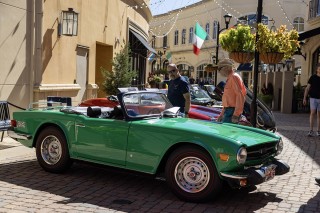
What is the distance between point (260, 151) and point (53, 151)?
10.0 feet

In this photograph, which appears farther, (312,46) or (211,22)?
(211,22)

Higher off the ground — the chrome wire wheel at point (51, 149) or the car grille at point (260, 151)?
the car grille at point (260, 151)

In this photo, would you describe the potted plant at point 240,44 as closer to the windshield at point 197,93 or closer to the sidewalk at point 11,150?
the windshield at point 197,93

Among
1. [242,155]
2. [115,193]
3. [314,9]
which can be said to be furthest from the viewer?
[314,9]

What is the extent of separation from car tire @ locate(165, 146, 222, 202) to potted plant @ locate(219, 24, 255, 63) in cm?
634

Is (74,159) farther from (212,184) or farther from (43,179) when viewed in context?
(212,184)

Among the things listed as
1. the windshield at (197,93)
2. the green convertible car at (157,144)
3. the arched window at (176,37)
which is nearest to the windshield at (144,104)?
the green convertible car at (157,144)

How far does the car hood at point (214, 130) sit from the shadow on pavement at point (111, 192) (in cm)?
76

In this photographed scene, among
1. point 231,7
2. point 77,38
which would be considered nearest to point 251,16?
point 231,7

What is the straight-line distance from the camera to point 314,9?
21.9 metres

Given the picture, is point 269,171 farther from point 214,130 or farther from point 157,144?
point 157,144

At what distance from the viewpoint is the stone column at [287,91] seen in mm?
19422

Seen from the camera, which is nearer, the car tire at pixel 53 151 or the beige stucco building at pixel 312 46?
the car tire at pixel 53 151

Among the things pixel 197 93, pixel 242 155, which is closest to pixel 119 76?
pixel 197 93
